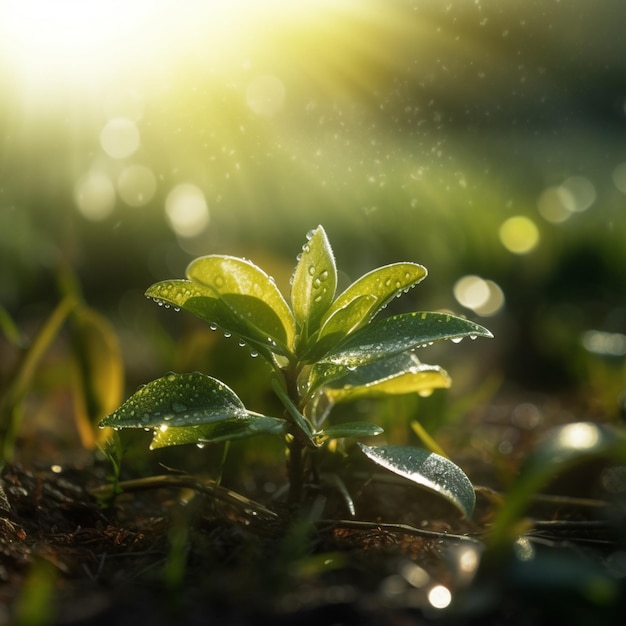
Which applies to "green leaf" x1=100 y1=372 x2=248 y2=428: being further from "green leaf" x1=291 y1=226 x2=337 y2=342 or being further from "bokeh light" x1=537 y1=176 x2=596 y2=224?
"bokeh light" x1=537 y1=176 x2=596 y2=224

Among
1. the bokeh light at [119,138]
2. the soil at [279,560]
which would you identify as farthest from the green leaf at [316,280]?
the bokeh light at [119,138]

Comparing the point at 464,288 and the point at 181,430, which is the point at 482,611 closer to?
the point at 181,430

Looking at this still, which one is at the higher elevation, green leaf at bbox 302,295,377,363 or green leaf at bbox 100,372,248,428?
green leaf at bbox 302,295,377,363

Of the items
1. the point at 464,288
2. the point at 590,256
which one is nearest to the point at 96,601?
the point at 464,288

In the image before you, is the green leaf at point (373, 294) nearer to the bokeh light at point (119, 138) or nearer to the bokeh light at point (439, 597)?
the bokeh light at point (439, 597)

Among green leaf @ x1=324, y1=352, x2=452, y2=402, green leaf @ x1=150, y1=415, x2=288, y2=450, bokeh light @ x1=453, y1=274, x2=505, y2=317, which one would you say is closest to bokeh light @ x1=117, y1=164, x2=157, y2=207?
bokeh light @ x1=453, y1=274, x2=505, y2=317

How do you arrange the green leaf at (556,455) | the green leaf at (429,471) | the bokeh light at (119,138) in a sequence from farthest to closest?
the bokeh light at (119,138), the green leaf at (429,471), the green leaf at (556,455)

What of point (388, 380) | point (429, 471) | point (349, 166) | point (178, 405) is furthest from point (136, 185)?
point (429, 471)
